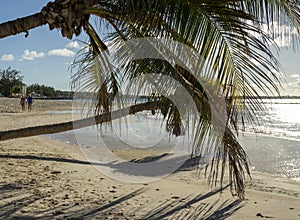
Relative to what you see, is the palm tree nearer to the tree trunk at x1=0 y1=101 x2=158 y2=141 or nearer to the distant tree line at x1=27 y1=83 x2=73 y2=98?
the tree trunk at x1=0 y1=101 x2=158 y2=141

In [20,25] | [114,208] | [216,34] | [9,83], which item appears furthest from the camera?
[9,83]

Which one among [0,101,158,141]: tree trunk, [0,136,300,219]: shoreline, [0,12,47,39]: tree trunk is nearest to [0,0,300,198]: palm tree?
[0,12,47,39]: tree trunk

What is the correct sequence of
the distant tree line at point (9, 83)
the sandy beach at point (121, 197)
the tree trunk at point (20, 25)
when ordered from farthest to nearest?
the distant tree line at point (9, 83)
the sandy beach at point (121, 197)
the tree trunk at point (20, 25)

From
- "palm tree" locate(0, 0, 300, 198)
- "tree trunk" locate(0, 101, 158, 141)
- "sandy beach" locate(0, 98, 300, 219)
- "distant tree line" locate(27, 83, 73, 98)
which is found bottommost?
"sandy beach" locate(0, 98, 300, 219)

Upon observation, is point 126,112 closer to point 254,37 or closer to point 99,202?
point 99,202

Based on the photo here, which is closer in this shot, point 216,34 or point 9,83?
point 216,34

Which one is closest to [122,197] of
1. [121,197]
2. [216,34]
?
[121,197]

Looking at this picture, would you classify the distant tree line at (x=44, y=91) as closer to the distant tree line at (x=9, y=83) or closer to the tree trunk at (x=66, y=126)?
the distant tree line at (x=9, y=83)

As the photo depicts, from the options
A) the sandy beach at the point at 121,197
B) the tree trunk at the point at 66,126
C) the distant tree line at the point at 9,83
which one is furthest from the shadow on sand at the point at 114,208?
the distant tree line at the point at 9,83

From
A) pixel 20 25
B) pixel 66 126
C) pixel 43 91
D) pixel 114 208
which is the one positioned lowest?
pixel 114 208

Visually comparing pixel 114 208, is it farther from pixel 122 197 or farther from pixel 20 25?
pixel 20 25

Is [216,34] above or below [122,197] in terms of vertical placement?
above

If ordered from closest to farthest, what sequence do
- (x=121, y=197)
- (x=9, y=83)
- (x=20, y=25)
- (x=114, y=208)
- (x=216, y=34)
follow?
(x=216, y=34) < (x=20, y=25) < (x=114, y=208) < (x=121, y=197) < (x=9, y=83)

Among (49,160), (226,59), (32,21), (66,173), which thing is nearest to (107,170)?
(66,173)
